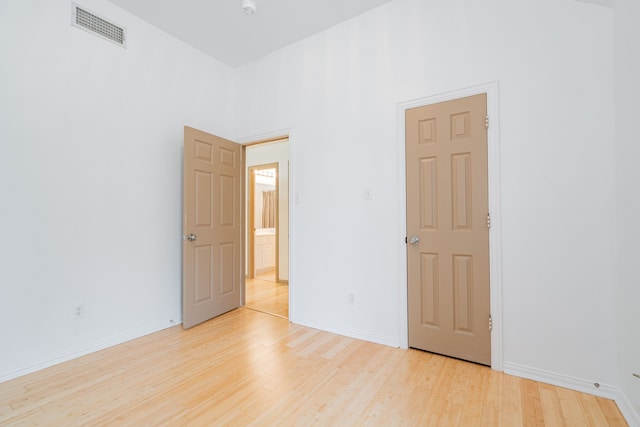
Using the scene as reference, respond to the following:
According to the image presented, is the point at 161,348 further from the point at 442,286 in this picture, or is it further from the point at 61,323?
the point at 442,286

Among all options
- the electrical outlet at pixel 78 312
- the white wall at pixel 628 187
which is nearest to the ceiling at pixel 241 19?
the white wall at pixel 628 187

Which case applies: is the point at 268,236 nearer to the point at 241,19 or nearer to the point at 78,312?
the point at 78,312

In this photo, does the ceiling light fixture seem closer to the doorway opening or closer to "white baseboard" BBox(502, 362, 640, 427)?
the doorway opening

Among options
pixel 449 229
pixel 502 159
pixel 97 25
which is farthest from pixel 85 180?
pixel 502 159

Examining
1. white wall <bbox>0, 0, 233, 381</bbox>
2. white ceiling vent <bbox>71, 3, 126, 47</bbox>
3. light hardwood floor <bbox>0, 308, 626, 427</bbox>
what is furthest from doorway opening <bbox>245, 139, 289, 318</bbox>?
white ceiling vent <bbox>71, 3, 126, 47</bbox>

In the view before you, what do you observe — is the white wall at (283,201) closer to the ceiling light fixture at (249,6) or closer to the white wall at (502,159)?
the white wall at (502,159)

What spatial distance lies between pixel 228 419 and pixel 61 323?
5.64ft

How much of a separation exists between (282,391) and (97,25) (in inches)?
133

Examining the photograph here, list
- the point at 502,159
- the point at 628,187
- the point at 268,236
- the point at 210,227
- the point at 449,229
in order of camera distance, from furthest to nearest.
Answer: the point at 268,236, the point at 210,227, the point at 449,229, the point at 502,159, the point at 628,187

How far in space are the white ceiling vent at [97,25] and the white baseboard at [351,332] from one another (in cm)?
328

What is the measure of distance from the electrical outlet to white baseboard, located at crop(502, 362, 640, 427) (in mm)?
3380

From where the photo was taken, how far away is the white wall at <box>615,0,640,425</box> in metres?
1.58

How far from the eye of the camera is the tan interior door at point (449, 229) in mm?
2230

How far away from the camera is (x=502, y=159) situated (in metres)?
2.16
